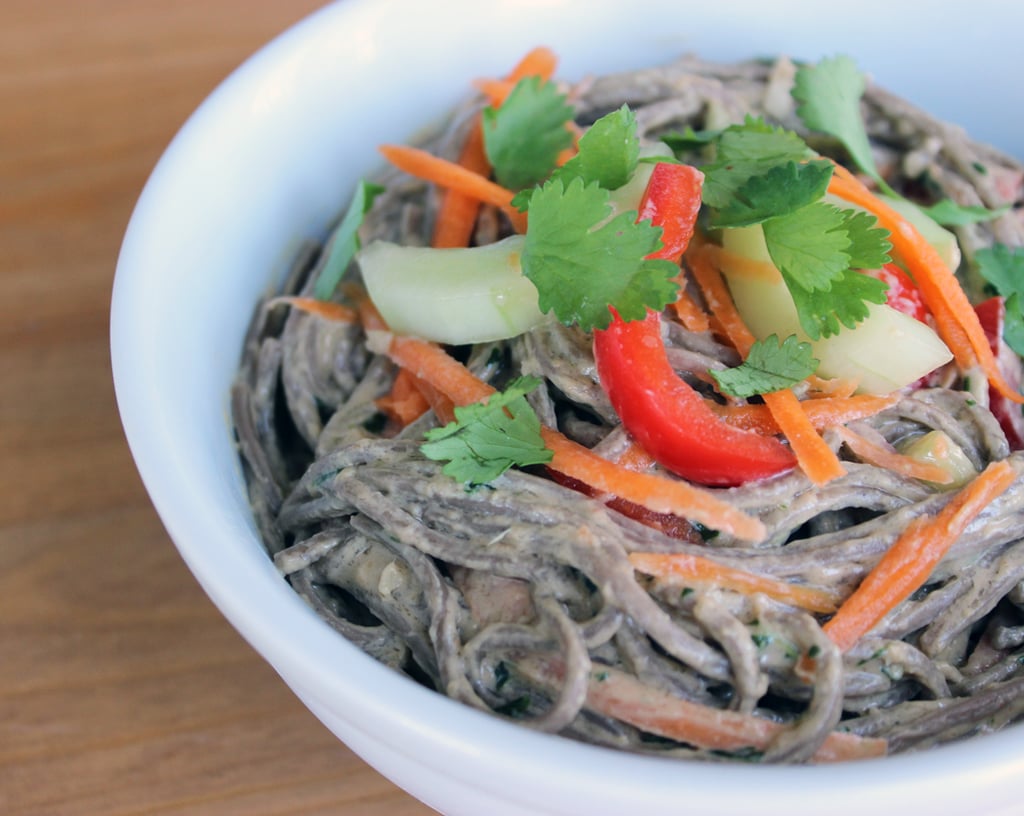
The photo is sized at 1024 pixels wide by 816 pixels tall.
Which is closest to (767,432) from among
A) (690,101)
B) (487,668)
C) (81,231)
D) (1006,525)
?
(1006,525)

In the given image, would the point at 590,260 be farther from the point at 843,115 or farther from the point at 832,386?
the point at 843,115

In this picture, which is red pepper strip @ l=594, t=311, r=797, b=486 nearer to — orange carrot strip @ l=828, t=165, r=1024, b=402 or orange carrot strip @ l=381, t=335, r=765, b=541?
orange carrot strip @ l=381, t=335, r=765, b=541

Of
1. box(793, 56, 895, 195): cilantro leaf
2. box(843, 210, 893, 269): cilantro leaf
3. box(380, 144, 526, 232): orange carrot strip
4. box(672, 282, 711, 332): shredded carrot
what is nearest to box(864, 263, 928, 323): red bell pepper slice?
box(843, 210, 893, 269): cilantro leaf

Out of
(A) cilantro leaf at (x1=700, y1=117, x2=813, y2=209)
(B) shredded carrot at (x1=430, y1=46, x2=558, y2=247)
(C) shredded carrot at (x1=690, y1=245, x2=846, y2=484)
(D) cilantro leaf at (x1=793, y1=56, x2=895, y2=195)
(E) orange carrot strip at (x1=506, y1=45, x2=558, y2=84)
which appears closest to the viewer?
(C) shredded carrot at (x1=690, y1=245, x2=846, y2=484)

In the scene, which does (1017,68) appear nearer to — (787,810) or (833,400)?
(833,400)

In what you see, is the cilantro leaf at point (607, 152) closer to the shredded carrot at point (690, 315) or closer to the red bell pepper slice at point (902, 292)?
the shredded carrot at point (690, 315)

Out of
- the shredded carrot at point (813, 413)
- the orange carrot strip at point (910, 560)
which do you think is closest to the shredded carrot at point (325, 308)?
the shredded carrot at point (813, 413)
